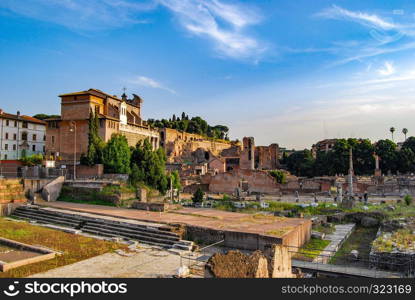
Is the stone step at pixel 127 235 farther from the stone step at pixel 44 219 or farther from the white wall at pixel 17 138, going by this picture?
the white wall at pixel 17 138

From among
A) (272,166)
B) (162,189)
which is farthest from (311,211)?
(272,166)

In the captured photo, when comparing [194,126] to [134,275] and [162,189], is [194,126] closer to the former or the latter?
[162,189]

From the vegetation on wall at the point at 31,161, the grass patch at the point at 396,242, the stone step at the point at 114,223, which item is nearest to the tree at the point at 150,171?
→ the stone step at the point at 114,223

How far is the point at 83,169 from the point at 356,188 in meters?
33.0

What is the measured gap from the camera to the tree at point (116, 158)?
28359mm

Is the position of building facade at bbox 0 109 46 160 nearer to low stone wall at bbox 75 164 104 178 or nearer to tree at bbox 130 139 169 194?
low stone wall at bbox 75 164 104 178

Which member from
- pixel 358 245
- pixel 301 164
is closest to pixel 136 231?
pixel 358 245

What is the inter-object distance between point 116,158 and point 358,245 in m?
20.6

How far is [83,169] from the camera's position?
2873 cm

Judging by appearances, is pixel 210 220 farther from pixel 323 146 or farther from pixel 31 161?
pixel 323 146

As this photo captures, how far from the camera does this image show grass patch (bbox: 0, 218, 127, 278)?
10273mm

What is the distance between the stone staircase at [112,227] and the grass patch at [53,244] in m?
1.04

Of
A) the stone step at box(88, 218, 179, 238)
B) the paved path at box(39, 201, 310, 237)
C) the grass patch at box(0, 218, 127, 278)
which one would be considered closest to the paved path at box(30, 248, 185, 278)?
the grass patch at box(0, 218, 127, 278)

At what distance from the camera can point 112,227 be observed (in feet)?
50.6
